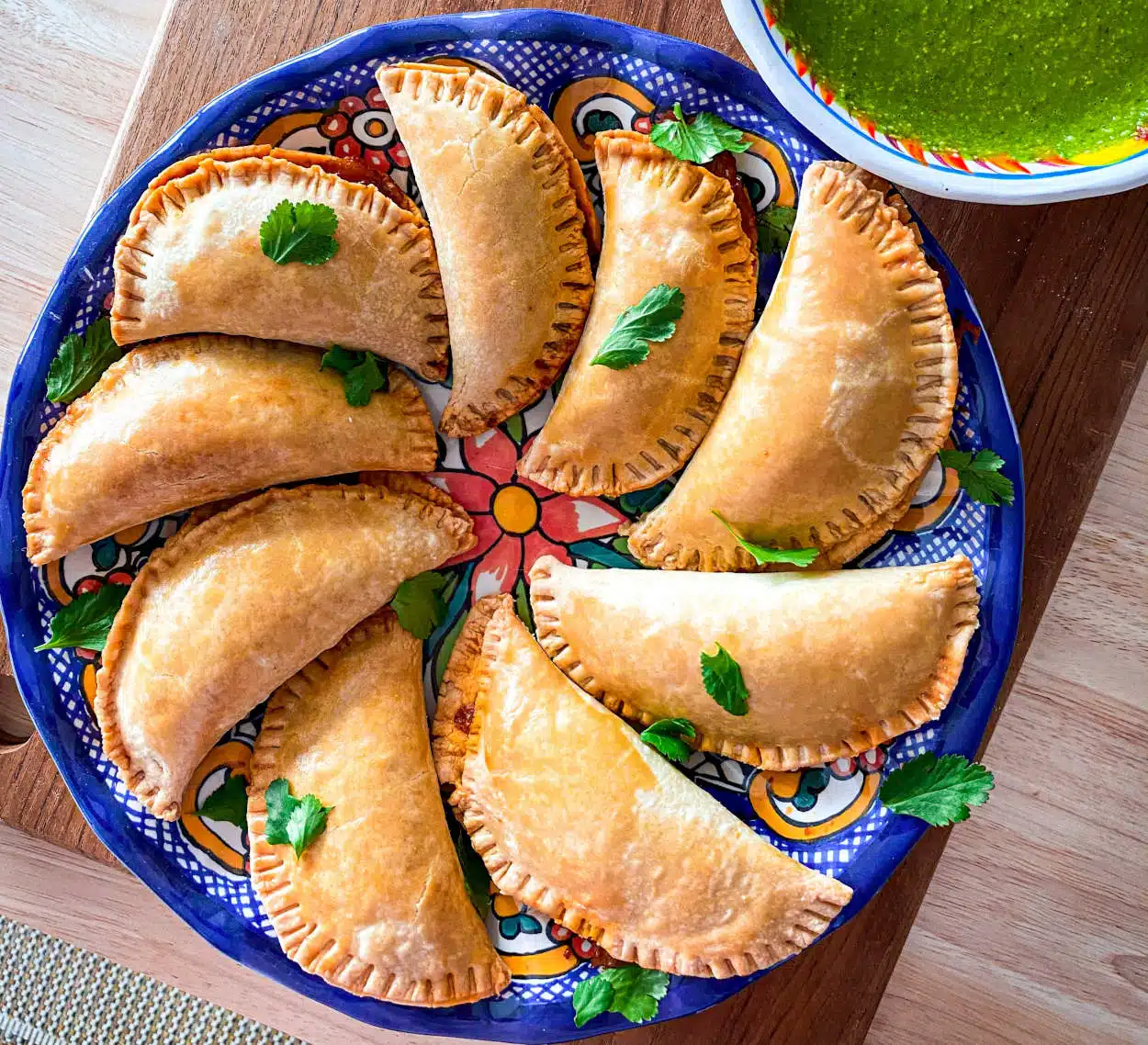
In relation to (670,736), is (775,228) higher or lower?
higher

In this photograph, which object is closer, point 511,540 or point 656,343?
point 656,343

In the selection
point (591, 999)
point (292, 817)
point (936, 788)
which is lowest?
point (591, 999)

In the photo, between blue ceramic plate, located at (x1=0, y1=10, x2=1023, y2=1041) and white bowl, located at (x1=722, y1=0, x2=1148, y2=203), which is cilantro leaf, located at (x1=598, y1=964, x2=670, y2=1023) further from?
white bowl, located at (x1=722, y1=0, x2=1148, y2=203)

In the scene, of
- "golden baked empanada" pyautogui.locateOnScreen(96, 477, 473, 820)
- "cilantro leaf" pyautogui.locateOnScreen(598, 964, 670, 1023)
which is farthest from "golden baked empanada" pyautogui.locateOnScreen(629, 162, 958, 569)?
"cilantro leaf" pyautogui.locateOnScreen(598, 964, 670, 1023)

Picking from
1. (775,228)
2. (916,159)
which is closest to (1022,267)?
(916,159)

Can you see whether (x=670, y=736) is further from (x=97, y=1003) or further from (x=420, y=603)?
(x=97, y=1003)

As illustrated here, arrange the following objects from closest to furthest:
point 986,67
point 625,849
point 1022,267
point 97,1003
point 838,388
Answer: point 986,67 < point 838,388 < point 625,849 < point 1022,267 < point 97,1003

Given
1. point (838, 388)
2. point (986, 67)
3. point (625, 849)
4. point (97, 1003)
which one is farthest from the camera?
point (97, 1003)

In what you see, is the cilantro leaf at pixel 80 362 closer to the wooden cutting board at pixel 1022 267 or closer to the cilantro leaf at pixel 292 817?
the wooden cutting board at pixel 1022 267
